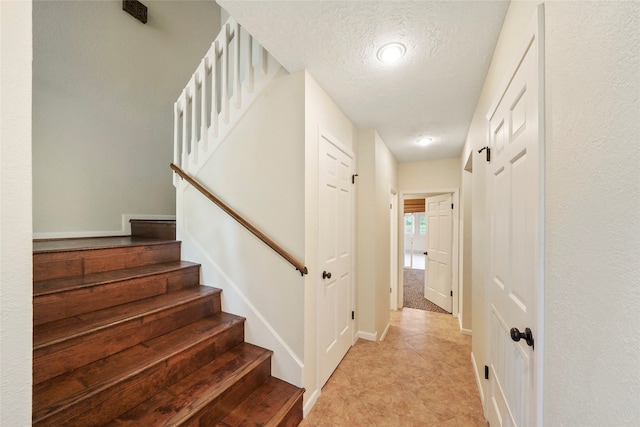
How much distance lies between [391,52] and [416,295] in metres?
4.53

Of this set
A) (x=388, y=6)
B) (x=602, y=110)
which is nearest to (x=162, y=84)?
(x=388, y=6)

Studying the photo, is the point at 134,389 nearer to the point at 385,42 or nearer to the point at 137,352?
the point at 137,352

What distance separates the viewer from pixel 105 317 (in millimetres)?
1476

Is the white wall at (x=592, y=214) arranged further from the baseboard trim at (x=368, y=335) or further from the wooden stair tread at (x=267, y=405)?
the baseboard trim at (x=368, y=335)

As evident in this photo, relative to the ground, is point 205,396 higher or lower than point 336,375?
higher

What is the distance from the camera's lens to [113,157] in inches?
112

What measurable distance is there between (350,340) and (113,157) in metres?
3.41

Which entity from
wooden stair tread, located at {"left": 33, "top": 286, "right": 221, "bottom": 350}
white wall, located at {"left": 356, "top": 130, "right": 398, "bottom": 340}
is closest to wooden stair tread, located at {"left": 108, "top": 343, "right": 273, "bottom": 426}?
wooden stair tread, located at {"left": 33, "top": 286, "right": 221, "bottom": 350}

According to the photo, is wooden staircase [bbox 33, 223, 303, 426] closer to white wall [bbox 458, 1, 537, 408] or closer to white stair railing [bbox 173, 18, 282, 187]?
white stair railing [bbox 173, 18, 282, 187]

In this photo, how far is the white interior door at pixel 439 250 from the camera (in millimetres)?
3941

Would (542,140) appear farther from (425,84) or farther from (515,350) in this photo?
(425,84)

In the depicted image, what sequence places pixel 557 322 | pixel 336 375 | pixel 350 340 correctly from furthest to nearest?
1. pixel 350 340
2. pixel 336 375
3. pixel 557 322

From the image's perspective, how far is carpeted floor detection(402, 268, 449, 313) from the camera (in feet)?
13.6

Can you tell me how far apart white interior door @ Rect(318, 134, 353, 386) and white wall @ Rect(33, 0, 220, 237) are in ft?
8.27
